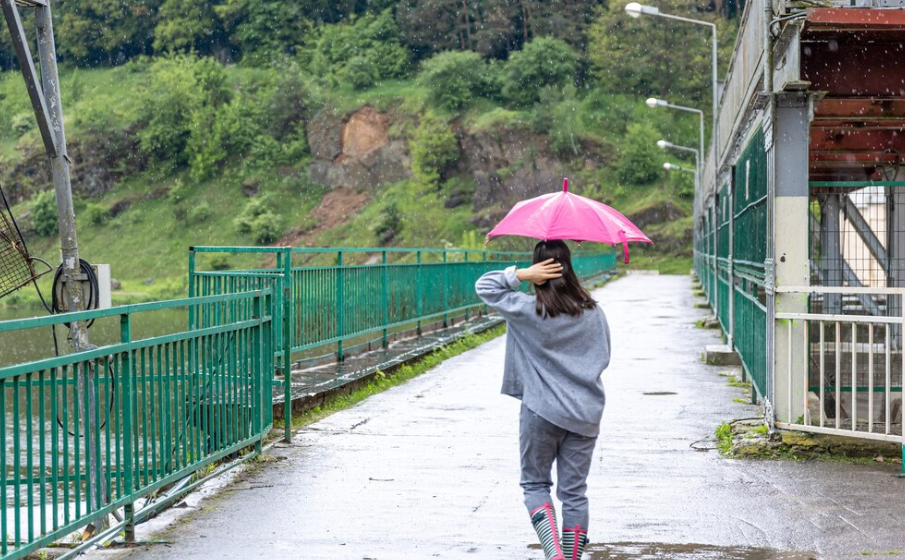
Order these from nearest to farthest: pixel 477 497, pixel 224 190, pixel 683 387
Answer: pixel 477 497, pixel 683 387, pixel 224 190

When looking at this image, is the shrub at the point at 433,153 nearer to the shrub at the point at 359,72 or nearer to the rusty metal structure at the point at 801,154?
the shrub at the point at 359,72

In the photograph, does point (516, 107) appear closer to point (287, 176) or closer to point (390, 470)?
point (287, 176)

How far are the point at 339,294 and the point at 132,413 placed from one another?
25.9 ft

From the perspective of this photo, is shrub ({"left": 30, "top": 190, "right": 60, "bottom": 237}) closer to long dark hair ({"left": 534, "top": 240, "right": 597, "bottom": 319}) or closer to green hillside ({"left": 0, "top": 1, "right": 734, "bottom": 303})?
green hillside ({"left": 0, "top": 1, "right": 734, "bottom": 303})

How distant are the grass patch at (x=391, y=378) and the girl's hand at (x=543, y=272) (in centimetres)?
523

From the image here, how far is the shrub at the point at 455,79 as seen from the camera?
108 m

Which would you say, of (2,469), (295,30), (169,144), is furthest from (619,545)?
(295,30)

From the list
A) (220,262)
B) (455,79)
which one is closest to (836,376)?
(220,262)

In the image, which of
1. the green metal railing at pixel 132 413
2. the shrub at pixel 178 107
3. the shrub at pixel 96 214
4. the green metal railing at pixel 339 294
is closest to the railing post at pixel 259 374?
the green metal railing at pixel 132 413

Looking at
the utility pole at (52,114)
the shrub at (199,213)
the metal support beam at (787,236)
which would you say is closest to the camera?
the metal support beam at (787,236)

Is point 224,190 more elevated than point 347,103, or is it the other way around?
point 347,103

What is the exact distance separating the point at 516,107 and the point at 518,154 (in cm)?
1566

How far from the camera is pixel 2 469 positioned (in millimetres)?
4699

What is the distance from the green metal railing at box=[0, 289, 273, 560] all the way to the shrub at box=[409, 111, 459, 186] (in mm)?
89944
